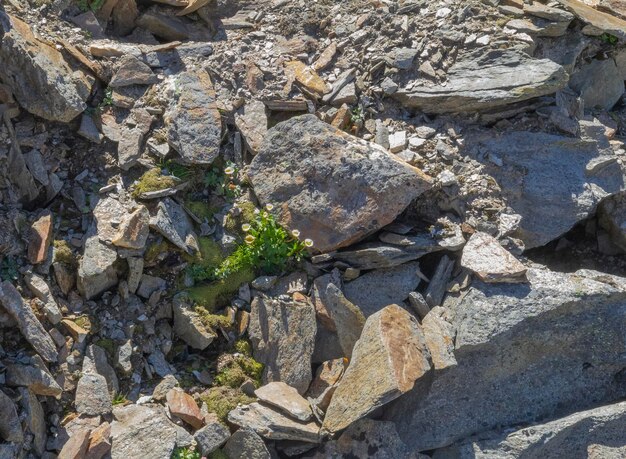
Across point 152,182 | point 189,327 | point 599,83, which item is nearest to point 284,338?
point 189,327

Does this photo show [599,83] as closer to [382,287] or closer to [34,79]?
[382,287]

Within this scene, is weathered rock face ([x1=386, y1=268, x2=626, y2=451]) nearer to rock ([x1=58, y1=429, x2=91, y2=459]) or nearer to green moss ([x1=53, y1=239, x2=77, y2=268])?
rock ([x1=58, y1=429, x2=91, y2=459])

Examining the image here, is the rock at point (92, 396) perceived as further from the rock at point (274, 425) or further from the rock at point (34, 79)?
the rock at point (34, 79)

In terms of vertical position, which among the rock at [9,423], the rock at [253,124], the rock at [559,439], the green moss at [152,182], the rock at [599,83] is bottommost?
the rock at [559,439]

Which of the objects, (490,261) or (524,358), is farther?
(490,261)

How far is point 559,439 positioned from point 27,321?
478cm

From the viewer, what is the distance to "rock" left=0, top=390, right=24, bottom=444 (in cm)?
579

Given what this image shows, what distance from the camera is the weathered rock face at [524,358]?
673 cm

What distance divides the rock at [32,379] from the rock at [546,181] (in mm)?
4632

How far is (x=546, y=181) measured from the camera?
25.6 feet

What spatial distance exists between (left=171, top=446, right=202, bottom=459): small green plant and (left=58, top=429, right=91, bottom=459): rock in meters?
0.71

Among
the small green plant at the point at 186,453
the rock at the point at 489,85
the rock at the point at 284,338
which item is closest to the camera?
the small green plant at the point at 186,453

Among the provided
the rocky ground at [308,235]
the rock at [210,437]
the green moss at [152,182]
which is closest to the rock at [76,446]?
the rocky ground at [308,235]

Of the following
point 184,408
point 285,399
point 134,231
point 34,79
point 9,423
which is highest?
point 34,79
